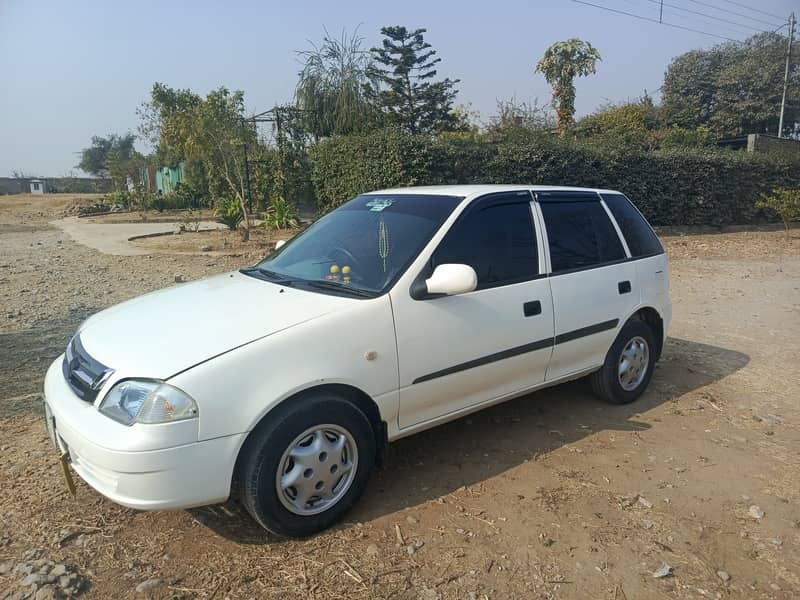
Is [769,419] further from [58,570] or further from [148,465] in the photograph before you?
[58,570]

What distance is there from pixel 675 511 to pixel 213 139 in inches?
573

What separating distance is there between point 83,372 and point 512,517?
226 cm

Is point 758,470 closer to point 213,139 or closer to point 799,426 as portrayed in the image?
point 799,426

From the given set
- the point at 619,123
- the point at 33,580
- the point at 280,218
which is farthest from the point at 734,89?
the point at 33,580

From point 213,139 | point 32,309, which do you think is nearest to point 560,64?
point 213,139

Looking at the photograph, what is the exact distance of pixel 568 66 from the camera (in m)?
31.8

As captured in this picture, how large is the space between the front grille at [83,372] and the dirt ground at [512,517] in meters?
0.72

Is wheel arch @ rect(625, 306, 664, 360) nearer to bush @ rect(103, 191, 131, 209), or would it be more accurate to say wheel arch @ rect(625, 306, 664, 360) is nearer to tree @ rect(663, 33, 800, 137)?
bush @ rect(103, 191, 131, 209)

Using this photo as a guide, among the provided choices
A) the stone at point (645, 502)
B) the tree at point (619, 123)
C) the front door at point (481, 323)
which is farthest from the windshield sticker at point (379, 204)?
the tree at point (619, 123)

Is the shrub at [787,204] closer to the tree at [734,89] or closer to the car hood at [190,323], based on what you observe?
the car hood at [190,323]

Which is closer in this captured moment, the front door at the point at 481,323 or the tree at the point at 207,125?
the front door at the point at 481,323

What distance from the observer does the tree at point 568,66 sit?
105 ft

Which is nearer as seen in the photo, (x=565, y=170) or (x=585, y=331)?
(x=585, y=331)

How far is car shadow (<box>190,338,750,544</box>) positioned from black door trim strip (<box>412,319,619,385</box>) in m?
0.52
